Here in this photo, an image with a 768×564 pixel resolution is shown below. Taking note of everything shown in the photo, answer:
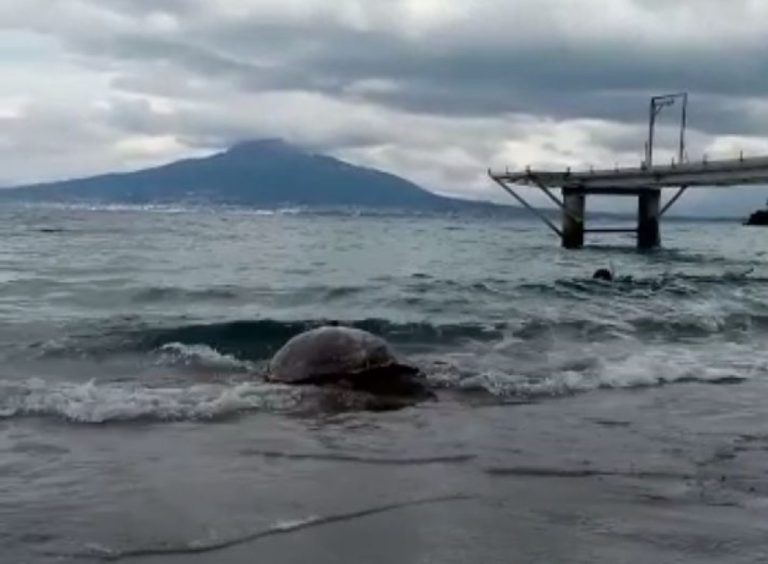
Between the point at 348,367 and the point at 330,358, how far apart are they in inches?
10.2

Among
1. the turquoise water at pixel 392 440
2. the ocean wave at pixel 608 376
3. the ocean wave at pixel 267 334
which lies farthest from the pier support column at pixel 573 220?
the ocean wave at pixel 608 376

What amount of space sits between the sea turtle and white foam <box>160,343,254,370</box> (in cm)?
174

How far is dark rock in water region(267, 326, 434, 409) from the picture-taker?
43.7 feet

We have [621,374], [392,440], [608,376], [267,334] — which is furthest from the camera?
[267,334]

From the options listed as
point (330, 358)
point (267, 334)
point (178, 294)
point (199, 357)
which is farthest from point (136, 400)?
point (178, 294)

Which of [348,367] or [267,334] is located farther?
[267,334]

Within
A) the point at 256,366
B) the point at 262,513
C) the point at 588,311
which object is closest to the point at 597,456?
the point at 262,513

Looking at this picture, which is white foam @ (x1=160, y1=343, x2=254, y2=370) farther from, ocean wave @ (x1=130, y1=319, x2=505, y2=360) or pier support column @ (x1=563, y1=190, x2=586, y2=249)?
pier support column @ (x1=563, y1=190, x2=586, y2=249)

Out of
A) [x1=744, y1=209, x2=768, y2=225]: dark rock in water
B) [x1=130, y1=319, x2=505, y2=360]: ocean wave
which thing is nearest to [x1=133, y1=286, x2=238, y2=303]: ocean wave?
[x1=130, y1=319, x2=505, y2=360]: ocean wave

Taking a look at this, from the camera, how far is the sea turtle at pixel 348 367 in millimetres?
13344

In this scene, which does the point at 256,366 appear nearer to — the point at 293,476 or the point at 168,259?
the point at 293,476

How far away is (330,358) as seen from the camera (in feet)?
45.0

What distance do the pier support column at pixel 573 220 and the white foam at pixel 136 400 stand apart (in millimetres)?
50361

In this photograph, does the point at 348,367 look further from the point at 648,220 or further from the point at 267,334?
the point at 648,220
